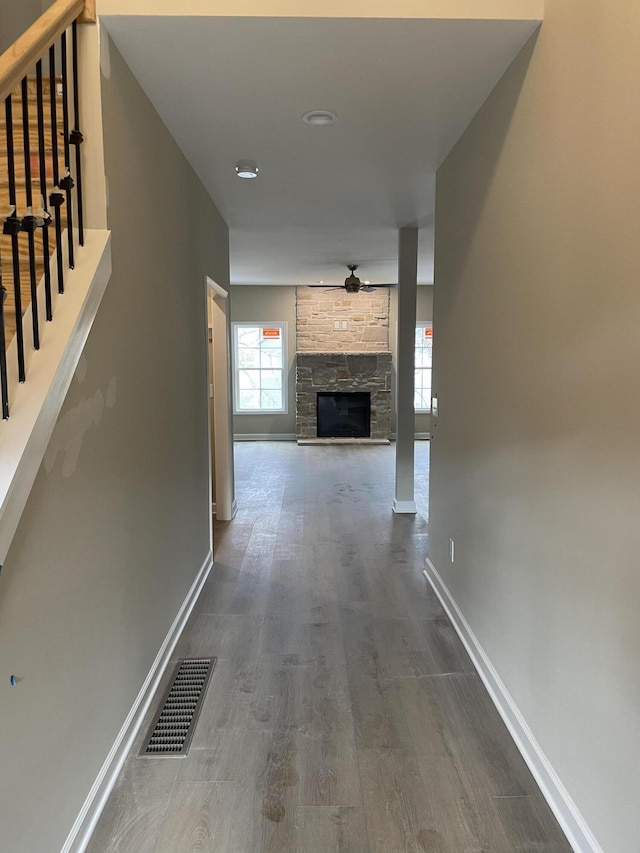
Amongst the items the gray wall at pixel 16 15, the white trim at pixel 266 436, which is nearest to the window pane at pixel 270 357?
the white trim at pixel 266 436

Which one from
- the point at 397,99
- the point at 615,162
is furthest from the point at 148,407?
the point at 615,162

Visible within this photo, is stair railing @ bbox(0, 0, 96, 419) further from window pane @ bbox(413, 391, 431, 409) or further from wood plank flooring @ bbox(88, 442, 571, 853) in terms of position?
window pane @ bbox(413, 391, 431, 409)

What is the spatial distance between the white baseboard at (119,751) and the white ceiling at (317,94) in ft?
7.89

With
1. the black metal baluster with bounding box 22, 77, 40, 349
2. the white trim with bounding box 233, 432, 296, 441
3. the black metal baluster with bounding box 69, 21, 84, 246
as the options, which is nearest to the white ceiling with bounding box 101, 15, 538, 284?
the black metal baluster with bounding box 69, 21, 84, 246

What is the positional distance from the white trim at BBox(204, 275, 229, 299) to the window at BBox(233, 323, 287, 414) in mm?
4821

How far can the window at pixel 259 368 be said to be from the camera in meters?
9.45

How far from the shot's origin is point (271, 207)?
4055mm

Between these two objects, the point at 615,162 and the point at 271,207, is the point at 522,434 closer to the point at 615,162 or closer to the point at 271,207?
the point at 615,162

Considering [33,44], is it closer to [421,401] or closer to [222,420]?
[222,420]

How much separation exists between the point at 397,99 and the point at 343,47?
18.2 inches

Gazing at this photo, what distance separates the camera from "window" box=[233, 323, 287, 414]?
945cm

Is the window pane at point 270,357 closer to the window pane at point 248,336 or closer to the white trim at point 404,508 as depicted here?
the window pane at point 248,336

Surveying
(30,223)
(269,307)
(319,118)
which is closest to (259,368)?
(269,307)

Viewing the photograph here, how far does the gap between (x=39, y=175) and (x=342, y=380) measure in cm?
759
